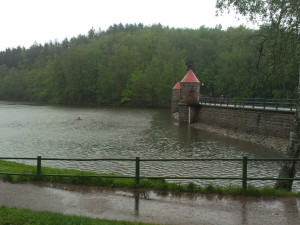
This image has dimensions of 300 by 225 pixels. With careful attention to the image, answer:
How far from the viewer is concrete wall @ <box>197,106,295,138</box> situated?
22.7 meters

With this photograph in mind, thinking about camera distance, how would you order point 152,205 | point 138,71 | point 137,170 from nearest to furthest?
point 152,205
point 137,170
point 138,71

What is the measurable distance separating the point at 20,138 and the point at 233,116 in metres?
20.2

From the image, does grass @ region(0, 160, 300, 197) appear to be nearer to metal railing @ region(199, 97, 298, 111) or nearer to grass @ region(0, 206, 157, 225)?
grass @ region(0, 206, 157, 225)


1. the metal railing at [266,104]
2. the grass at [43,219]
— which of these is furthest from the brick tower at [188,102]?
the grass at [43,219]

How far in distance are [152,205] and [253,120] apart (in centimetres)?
2092

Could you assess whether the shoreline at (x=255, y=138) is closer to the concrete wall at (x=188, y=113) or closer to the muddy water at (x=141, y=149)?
the muddy water at (x=141, y=149)

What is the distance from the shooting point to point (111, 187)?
9336 mm

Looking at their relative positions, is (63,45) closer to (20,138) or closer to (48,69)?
(48,69)

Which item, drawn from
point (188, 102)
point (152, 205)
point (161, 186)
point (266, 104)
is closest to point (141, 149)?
point (161, 186)

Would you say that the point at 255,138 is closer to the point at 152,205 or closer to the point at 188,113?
the point at 188,113

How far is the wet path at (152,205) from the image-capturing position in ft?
22.8

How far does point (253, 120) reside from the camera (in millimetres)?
26469

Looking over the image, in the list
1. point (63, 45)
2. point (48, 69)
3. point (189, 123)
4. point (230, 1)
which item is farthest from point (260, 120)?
point (63, 45)

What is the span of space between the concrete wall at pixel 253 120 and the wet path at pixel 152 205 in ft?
32.9
